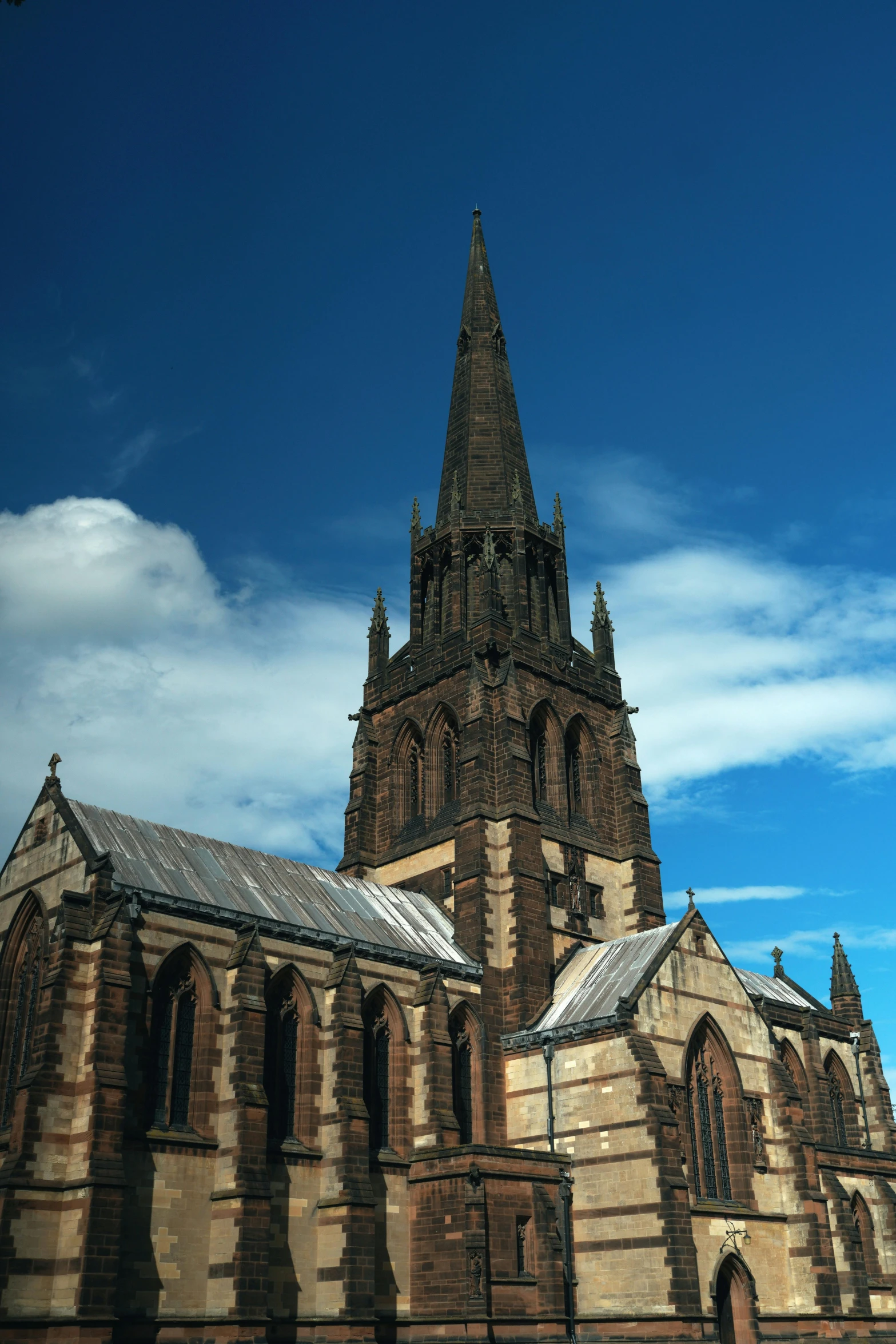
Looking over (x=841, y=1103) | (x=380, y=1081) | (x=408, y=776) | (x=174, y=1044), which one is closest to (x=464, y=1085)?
(x=380, y=1081)

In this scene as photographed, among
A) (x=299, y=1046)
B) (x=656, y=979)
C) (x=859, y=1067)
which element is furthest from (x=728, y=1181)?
(x=859, y=1067)

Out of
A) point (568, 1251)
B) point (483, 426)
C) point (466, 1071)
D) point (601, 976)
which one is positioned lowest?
point (568, 1251)

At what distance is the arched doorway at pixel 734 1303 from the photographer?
1254 inches

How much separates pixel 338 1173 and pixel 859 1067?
1063 inches

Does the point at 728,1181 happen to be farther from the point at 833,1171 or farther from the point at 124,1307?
the point at 124,1307

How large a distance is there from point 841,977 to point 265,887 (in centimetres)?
2793

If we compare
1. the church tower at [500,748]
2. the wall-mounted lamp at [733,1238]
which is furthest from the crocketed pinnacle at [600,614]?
the wall-mounted lamp at [733,1238]

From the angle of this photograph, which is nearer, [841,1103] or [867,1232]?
[867,1232]

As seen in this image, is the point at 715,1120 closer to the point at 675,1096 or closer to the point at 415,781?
the point at 675,1096

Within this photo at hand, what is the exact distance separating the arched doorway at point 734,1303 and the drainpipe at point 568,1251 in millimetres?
3912

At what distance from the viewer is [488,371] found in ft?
175

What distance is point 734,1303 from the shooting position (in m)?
32.5

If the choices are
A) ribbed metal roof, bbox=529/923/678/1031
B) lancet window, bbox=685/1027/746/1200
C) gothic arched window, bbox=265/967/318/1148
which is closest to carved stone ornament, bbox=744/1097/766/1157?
lancet window, bbox=685/1027/746/1200

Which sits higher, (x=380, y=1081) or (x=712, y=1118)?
(x=380, y=1081)
